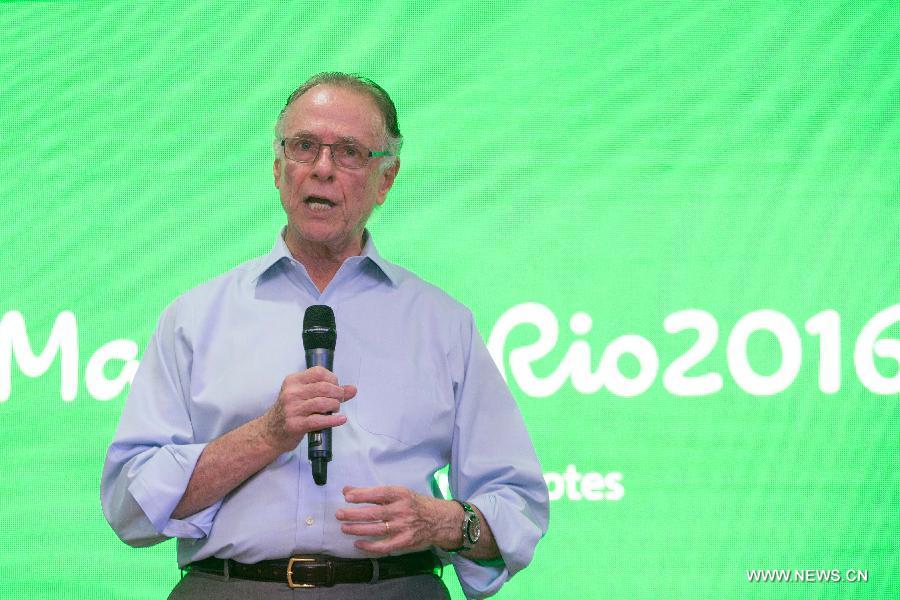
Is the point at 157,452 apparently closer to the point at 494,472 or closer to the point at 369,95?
the point at 494,472

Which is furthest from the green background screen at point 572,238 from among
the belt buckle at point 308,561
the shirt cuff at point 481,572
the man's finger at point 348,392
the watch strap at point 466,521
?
the man's finger at point 348,392

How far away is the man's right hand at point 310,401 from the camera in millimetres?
1868

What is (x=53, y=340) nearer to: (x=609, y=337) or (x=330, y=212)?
(x=330, y=212)

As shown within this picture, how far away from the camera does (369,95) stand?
2314 millimetres

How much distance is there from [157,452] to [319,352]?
1.23 feet

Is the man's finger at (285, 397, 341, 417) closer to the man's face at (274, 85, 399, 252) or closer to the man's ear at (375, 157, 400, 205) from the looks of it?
the man's face at (274, 85, 399, 252)

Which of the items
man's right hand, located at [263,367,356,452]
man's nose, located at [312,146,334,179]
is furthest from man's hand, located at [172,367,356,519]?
man's nose, located at [312,146,334,179]

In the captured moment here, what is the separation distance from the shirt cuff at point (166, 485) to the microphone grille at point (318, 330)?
0.29 meters

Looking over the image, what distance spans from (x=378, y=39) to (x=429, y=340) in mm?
1316

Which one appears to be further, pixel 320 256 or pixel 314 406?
pixel 320 256

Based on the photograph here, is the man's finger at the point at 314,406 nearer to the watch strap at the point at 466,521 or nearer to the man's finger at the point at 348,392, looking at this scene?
the man's finger at the point at 348,392

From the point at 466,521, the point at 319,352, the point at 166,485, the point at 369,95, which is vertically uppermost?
the point at 369,95

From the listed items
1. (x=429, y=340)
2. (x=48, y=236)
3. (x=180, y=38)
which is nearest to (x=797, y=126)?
(x=429, y=340)

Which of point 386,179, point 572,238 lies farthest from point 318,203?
point 572,238
